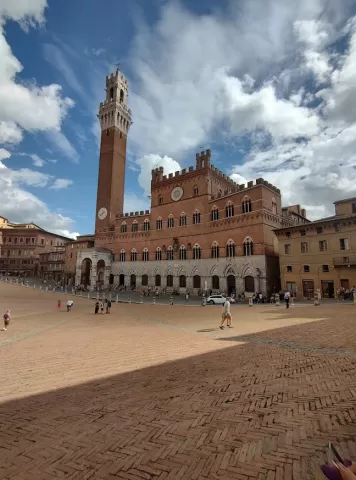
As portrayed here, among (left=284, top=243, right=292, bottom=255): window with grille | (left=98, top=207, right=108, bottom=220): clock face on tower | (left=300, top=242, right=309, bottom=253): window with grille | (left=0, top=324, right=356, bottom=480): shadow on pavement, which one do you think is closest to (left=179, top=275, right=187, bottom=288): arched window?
(left=284, top=243, right=292, bottom=255): window with grille

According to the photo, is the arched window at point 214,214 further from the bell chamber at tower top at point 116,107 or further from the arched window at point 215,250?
the bell chamber at tower top at point 116,107

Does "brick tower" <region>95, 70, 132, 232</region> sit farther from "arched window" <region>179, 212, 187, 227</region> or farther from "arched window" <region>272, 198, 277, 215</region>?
"arched window" <region>272, 198, 277, 215</region>

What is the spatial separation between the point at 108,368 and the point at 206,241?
33.0 metres

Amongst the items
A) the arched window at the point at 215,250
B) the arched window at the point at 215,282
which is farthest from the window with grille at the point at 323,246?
the arched window at the point at 215,282

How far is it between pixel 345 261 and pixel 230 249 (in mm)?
13342

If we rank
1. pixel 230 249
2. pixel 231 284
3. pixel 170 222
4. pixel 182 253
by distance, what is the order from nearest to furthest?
pixel 231 284 → pixel 230 249 → pixel 182 253 → pixel 170 222

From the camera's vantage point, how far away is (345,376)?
6.25 metres

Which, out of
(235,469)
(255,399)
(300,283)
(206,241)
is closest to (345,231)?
(300,283)

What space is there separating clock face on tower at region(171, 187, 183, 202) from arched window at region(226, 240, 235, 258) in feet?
40.8

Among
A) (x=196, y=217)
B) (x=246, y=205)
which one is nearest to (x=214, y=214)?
(x=196, y=217)

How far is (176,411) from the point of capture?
480cm

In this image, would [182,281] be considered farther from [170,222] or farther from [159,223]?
[159,223]

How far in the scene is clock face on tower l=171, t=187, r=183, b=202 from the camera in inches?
1746

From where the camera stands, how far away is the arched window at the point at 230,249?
36.1 m
